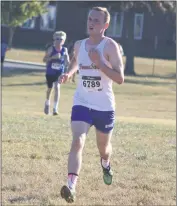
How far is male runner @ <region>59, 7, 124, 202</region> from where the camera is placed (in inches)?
263

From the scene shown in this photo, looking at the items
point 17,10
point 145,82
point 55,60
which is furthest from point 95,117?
point 17,10

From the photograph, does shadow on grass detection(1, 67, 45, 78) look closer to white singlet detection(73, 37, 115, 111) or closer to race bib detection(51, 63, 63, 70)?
race bib detection(51, 63, 63, 70)

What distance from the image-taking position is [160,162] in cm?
868

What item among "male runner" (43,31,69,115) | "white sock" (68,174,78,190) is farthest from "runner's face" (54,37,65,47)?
"white sock" (68,174,78,190)

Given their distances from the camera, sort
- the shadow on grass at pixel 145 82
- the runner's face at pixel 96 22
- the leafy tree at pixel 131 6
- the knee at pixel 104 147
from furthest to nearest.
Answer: the leafy tree at pixel 131 6
the shadow on grass at pixel 145 82
the knee at pixel 104 147
the runner's face at pixel 96 22

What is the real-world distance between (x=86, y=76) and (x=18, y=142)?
3.23 metres

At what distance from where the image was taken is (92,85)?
6828 millimetres

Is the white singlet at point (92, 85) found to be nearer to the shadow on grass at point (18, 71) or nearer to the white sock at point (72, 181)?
the white sock at point (72, 181)

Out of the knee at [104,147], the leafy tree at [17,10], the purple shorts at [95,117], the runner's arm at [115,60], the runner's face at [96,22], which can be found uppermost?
the runner's face at [96,22]

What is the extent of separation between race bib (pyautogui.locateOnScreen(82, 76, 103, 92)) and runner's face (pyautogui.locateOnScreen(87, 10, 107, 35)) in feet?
1.62

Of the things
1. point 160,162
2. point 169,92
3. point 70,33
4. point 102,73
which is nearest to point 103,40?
point 102,73

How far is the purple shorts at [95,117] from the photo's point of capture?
685 cm

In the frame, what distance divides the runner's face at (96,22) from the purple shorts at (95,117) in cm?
84

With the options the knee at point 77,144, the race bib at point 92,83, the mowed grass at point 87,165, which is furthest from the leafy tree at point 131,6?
the knee at point 77,144
